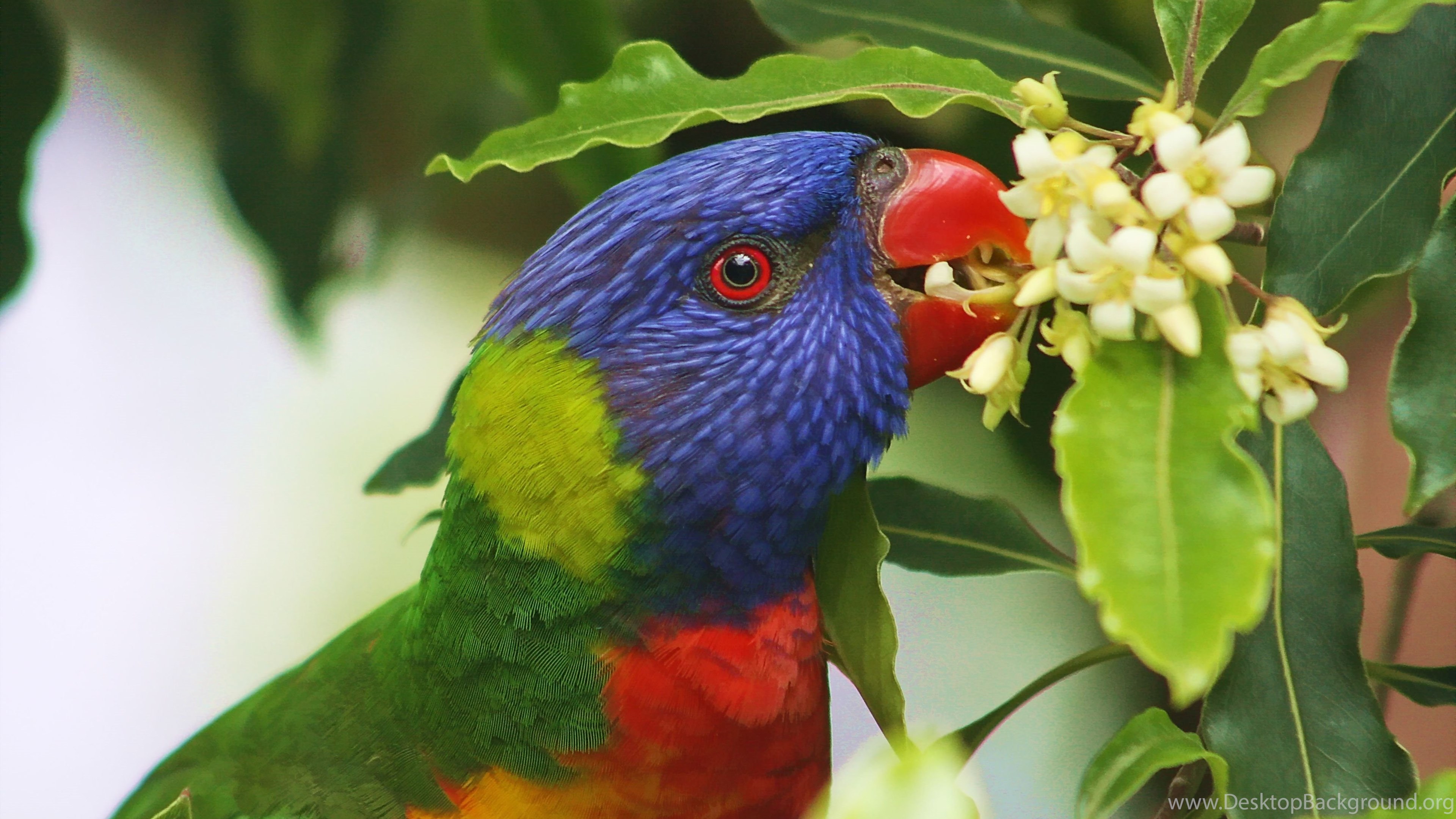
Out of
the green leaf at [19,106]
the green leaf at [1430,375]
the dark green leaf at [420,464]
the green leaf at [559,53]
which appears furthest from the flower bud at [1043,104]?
the green leaf at [19,106]

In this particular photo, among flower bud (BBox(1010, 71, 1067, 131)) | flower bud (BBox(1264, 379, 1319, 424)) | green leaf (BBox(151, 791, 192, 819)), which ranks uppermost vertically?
flower bud (BBox(1010, 71, 1067, 131))

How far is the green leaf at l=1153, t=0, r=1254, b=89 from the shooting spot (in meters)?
0.77

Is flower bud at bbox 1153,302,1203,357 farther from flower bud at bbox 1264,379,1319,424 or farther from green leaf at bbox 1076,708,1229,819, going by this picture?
green leaf at bbox 1076,708,1229,819

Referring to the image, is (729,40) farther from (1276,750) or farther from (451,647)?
(1276,750)

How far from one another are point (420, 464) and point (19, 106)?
93 centimetres

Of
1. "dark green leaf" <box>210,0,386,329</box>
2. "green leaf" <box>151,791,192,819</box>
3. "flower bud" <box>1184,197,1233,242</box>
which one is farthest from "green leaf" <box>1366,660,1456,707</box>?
"dark green leaf" <box>210,0,386,329</box>

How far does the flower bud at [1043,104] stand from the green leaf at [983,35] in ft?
1.18

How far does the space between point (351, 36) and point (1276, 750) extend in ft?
5.68

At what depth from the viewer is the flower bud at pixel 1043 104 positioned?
678 mm

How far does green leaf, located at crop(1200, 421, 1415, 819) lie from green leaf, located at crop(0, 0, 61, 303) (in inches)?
64.8

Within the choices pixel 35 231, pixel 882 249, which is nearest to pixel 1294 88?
pixel 882 249

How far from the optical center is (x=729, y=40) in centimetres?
209

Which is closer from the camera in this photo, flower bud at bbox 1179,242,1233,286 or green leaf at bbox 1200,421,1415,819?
flower bud at bbox 1179,242,1233,286

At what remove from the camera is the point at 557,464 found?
3.00 ft
